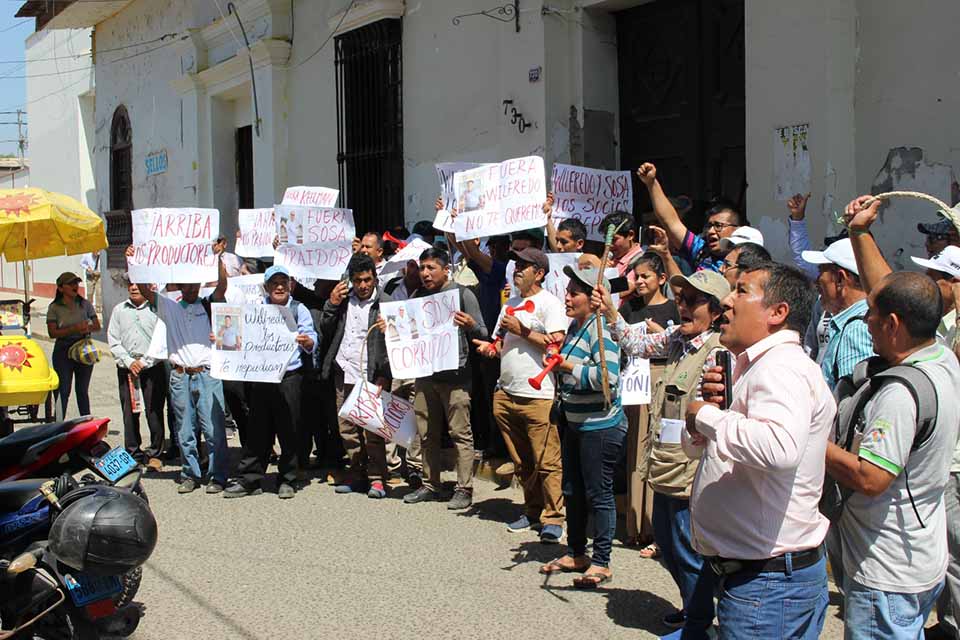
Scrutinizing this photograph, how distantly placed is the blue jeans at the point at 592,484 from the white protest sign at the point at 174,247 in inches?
153

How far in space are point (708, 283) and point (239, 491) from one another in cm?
482

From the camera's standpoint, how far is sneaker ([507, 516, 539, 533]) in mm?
6930

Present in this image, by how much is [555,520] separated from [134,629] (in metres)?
2.68

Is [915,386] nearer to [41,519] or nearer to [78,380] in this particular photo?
[41,519]

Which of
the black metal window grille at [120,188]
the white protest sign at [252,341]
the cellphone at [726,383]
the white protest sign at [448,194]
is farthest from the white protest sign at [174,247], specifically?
the black metal window grille at [120,188]

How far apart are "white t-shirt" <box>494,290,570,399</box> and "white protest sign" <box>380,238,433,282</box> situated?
201 centimetres

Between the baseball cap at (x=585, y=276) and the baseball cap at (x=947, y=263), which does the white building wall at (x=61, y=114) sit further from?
the baseball cap at (x=947, y=263)

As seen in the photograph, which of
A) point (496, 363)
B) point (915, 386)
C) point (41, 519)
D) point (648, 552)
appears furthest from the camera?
point (496, 363)

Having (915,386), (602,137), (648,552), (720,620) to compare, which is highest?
(602,137)

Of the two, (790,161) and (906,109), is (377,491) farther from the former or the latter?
(906,109)

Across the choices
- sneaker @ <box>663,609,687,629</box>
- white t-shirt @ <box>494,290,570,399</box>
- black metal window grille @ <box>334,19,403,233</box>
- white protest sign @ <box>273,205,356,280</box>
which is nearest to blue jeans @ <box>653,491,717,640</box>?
sneaker @ <box>663,609,687,629</box>

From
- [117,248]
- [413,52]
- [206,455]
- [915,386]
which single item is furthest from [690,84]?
[117,248]

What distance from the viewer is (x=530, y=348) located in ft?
21.8

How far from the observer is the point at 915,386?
318 centimetres
